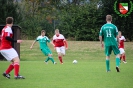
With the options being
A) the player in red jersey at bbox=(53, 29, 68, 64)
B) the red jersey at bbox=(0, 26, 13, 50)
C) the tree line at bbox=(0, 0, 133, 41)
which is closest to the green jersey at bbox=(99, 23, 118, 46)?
the red jersey at bbox=(0, 26, 13, 50)

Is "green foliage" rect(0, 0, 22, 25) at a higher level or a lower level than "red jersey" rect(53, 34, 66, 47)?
higher

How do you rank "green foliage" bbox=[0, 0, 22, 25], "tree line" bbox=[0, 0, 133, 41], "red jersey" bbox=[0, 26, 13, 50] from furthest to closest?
1. "green foliage" bbox=[0, 0, 22, 25]
2. "tree line" bbox=[0, 0, 133, 41]
3. "red jersey" bbox=[0, 26, 13, 50]

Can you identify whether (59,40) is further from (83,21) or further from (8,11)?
(8,11)

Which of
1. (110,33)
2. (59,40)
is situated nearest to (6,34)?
(110,33)

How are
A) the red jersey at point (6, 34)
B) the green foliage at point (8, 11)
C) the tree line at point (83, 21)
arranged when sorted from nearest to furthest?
the red jersey at point (6, 34), the tree line at point (83, 21), the green foliage at point (8, 11)

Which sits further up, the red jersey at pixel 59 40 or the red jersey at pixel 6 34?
the red jersey at pixel 6 34

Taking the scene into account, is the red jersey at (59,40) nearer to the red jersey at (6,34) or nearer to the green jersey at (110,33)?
the green jersey at (110,33)

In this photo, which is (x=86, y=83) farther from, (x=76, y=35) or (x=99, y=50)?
(x=76, y=35)

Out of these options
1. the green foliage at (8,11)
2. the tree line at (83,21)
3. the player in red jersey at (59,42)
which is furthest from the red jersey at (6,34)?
the green foliage at (8,11)

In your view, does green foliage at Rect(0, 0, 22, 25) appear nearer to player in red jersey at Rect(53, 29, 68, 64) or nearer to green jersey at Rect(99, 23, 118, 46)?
player in red jersey at Rect(53, 29, 68, 64)

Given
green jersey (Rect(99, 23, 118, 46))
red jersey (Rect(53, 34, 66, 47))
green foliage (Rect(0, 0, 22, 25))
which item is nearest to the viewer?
green jersey (Rect(99, 23, 118, 46))

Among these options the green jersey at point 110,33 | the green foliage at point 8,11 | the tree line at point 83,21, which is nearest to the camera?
the green jersey at point 110,33

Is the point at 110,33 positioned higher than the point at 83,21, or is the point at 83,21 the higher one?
the point at 110,33

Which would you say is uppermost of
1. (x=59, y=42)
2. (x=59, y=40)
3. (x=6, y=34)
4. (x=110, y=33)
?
(x=6, y=34)
